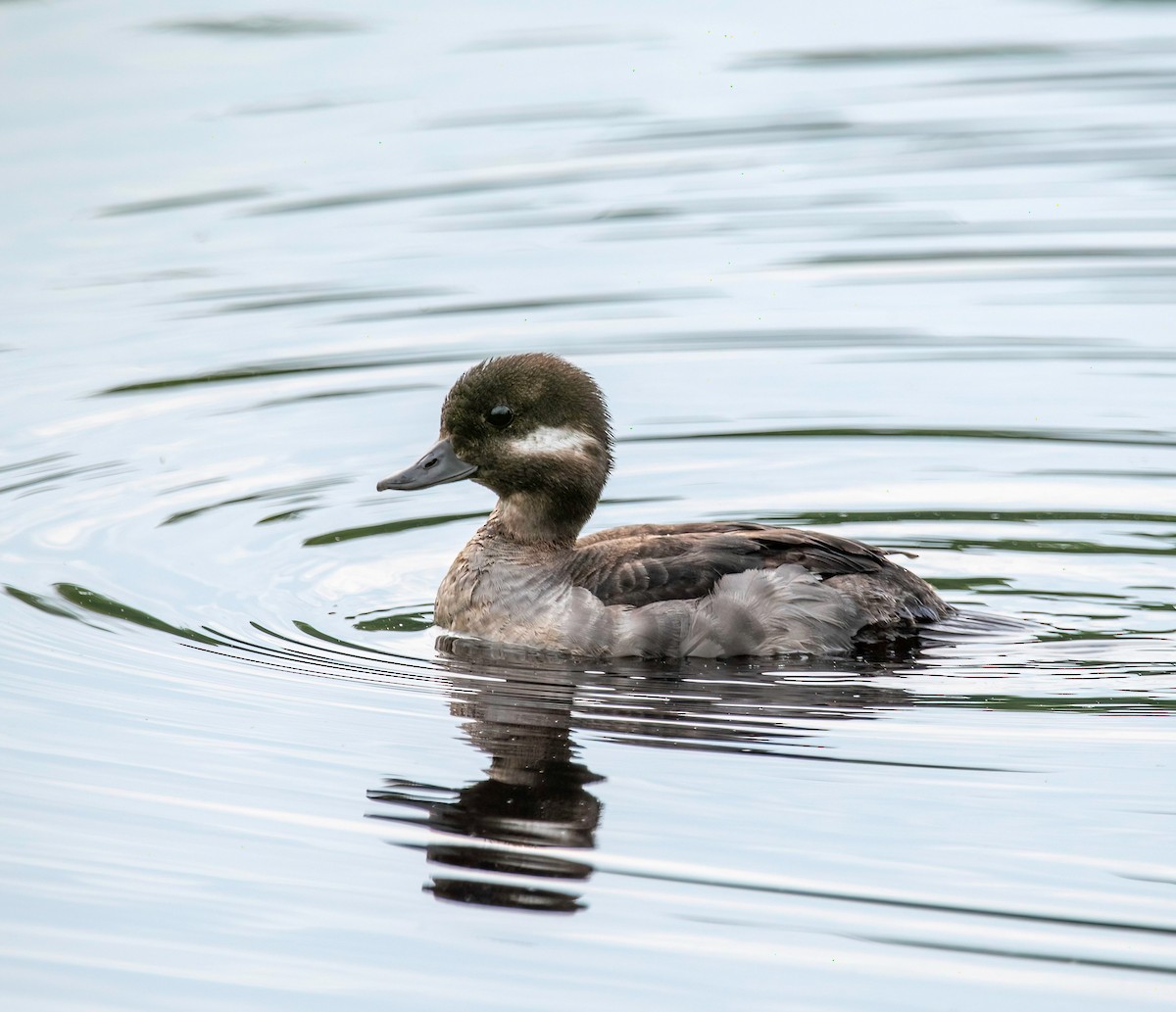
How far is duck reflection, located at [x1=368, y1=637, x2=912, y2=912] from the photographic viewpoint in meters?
6.31

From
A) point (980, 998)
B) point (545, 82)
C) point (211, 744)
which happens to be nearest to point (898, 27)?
point (545, 82)

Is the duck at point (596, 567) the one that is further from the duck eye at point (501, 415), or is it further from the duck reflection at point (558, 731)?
the duck reflection at point (558, 731)

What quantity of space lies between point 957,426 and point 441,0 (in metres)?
10.2

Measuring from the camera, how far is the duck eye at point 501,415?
9.04 m

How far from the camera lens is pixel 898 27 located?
19.8 meters

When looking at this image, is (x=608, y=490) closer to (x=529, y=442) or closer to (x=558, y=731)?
(x=529, y=442)

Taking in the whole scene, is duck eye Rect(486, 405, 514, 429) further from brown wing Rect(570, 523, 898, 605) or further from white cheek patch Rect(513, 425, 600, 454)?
brown wing Rect(570, 523, 898, 605)

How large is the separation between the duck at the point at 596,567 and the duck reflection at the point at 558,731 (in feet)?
0.45

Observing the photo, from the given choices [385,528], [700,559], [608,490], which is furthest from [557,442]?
[608,490]

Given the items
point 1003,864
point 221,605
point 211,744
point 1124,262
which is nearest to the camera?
point 1003,864

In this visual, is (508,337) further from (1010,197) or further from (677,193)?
(1010,197)

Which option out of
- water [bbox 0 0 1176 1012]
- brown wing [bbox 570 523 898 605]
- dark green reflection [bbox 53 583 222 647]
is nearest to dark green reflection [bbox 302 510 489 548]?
water [bbox 0 0 1176 1012]

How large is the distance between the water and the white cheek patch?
99 cm

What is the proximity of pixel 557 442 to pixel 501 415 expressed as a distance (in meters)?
0.27
